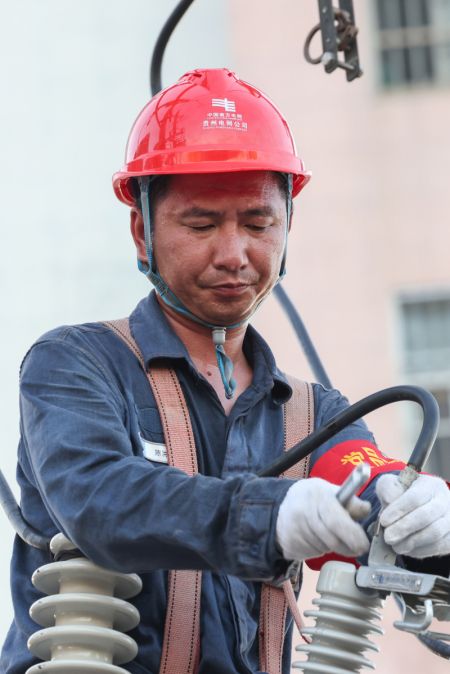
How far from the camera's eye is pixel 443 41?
11500mm

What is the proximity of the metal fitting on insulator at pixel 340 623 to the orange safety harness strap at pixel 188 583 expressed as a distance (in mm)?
340

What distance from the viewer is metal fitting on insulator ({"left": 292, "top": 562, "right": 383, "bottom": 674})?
2.49 m

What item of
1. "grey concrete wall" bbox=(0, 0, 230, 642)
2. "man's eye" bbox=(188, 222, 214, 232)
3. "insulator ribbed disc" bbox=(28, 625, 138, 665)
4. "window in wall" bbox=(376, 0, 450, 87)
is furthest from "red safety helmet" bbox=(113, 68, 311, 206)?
"window in wall" bbox=(376, 0, 450, 87)

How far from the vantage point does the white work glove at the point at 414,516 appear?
2408mm

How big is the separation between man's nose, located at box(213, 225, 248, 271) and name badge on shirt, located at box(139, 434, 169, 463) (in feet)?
1.21

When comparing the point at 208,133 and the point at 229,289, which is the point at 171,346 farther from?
the point at 208,133

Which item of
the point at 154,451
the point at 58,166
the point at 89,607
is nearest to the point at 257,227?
the point at 154,451

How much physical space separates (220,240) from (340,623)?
0.82m

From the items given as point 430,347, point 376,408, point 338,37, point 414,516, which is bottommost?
point 430,347

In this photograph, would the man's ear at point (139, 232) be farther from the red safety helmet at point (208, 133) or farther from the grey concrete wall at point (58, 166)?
the grey concrete wall at point (58, 166)

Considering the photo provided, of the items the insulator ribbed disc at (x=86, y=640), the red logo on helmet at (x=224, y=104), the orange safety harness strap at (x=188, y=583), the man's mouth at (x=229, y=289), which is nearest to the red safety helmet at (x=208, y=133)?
the red logo on helmet at (x=224, y=104)

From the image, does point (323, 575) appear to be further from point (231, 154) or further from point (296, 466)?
point (231, 154)

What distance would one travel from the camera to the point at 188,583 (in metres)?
2.82

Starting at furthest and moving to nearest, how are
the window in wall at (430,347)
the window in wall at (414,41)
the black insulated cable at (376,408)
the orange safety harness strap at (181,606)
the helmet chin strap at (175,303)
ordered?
the window in wall at (414,41)
the window in wall at (430,347)
the helmet chin strap at (175,303)
the orange safety harness strap at (181,606)
the black insulated cable at (376,408)
